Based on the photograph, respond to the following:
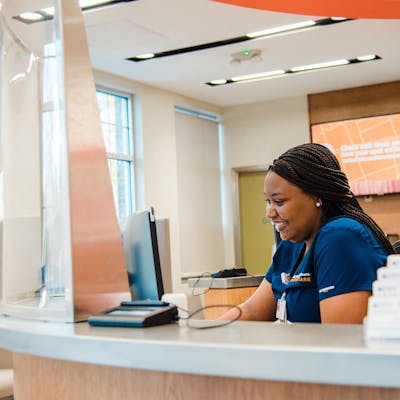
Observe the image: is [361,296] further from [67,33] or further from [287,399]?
[67,33]

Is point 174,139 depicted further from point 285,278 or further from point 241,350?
point 241,350

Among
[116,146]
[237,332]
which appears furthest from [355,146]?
[237,332]

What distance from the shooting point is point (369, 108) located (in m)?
9.02

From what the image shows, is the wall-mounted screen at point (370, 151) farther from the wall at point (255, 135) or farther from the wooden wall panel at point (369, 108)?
the wall at point (255, 135)

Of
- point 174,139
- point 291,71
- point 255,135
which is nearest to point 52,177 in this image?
point 291,71

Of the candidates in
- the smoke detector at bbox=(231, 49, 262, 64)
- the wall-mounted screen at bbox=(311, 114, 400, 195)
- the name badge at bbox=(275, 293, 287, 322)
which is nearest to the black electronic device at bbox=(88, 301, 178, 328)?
the name badge at bbox=(275, 293, 287, 322)

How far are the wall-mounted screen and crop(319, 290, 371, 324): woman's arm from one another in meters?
7.39

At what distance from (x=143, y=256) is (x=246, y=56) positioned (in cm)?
544

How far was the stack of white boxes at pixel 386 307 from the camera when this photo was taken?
1.05 m

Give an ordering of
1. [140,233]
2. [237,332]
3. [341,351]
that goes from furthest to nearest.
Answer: [140,233] → [237,332] → [341,351]

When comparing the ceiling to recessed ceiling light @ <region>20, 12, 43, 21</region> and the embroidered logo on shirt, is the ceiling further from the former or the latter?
the embroidered logo on shirt

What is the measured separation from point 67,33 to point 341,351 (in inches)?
47.8

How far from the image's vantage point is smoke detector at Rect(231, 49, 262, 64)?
23.4ft

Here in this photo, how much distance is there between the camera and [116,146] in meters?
8.12
